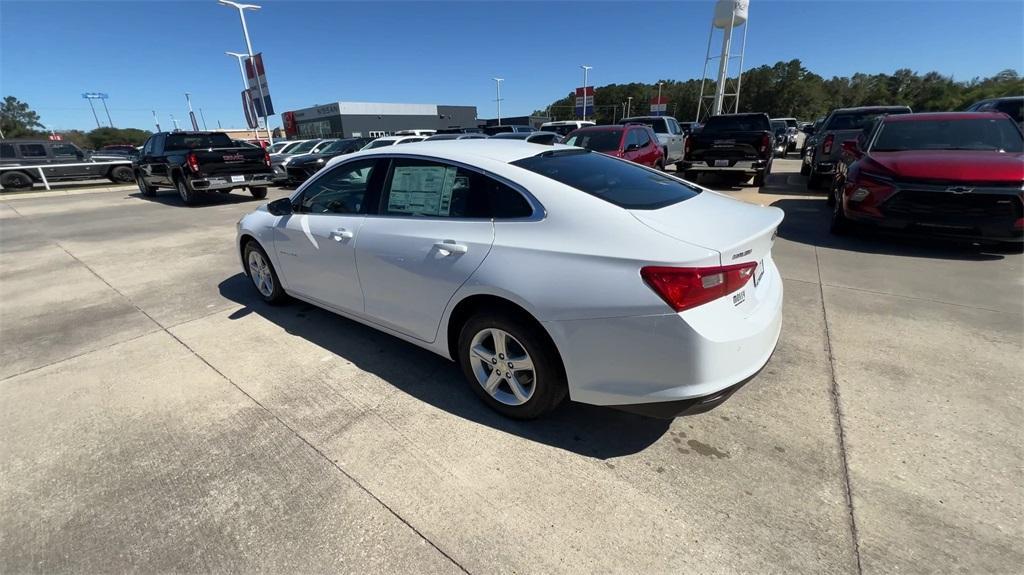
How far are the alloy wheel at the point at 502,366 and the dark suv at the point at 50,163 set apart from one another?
22.7m

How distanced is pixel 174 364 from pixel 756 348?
3958 millimetres

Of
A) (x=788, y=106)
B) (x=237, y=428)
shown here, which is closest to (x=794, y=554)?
(x=237, y=428)

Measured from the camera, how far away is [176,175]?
11.6m

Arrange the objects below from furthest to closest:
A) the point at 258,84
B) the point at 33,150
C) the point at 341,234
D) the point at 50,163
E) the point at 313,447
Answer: the point at 258,84
the point at 50,163
the point at 33,150
the point at 341,234
the point at 313,447

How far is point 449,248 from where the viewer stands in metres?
2.53

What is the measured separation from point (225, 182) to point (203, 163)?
0.60m

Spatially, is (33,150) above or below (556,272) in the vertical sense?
above

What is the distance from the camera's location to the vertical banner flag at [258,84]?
2277 cm

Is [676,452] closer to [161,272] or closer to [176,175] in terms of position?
[161,272]

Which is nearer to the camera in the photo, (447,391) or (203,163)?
(447,391)

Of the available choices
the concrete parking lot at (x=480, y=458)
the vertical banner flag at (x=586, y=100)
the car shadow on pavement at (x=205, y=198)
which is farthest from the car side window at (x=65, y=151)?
the vertical banner flag at (x=586, y=100)

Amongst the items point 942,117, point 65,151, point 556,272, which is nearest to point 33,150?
point 65,151

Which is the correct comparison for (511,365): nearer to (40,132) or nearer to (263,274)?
(263,274)

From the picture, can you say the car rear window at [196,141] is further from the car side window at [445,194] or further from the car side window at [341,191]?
the car side window at [445,194]
